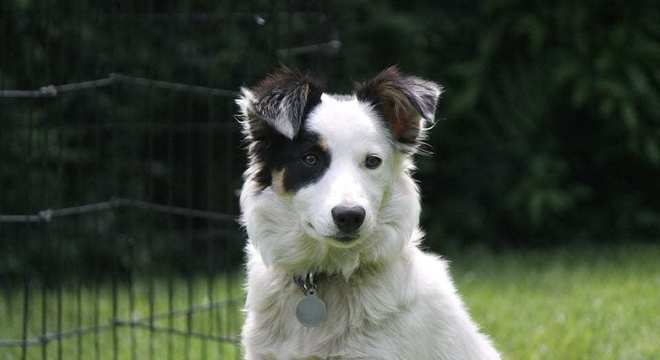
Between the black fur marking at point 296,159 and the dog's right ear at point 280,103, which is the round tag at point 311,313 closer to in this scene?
the black fur marking at point 296,159

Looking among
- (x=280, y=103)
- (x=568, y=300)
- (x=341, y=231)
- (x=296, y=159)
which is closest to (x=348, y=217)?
(x=341, y=231)

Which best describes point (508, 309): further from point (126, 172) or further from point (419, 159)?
point (126, 172)

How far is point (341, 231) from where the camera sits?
3.82 meters

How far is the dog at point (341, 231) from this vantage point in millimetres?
3959

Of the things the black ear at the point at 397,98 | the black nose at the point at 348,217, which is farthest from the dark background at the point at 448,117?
the black nose at the point at 348,217

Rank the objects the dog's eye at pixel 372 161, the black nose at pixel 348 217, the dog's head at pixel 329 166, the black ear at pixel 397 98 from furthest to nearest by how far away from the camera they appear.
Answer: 1. the black ear at pixel 397 98
2. the dog's eye at pixel 372 161
3. the dog's head at pixel 329 166
4. the black nose at pixel 348 217

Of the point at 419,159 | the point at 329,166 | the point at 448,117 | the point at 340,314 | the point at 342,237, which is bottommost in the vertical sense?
the point at 419,159

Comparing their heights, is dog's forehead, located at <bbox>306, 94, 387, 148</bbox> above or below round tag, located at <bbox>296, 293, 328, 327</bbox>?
above

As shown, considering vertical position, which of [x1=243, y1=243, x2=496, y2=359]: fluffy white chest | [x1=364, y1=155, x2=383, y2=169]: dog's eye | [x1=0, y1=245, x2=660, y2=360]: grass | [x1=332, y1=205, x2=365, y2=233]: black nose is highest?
[x1=364, y1=155, x2=383, y2=169]: dog's eye

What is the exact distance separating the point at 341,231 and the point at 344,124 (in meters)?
0.43

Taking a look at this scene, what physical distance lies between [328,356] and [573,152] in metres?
6.41

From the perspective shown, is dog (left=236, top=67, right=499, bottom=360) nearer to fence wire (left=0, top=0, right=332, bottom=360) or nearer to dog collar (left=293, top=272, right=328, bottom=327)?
dog collar (left=293, top=272, right=328, bottom=327)

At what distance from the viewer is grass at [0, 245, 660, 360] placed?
6191 millimetres

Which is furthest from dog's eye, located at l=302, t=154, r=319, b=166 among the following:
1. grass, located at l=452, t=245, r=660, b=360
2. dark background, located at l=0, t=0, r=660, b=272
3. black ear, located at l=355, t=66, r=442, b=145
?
dark background, located at l=0, t=0, r=660, b=272
